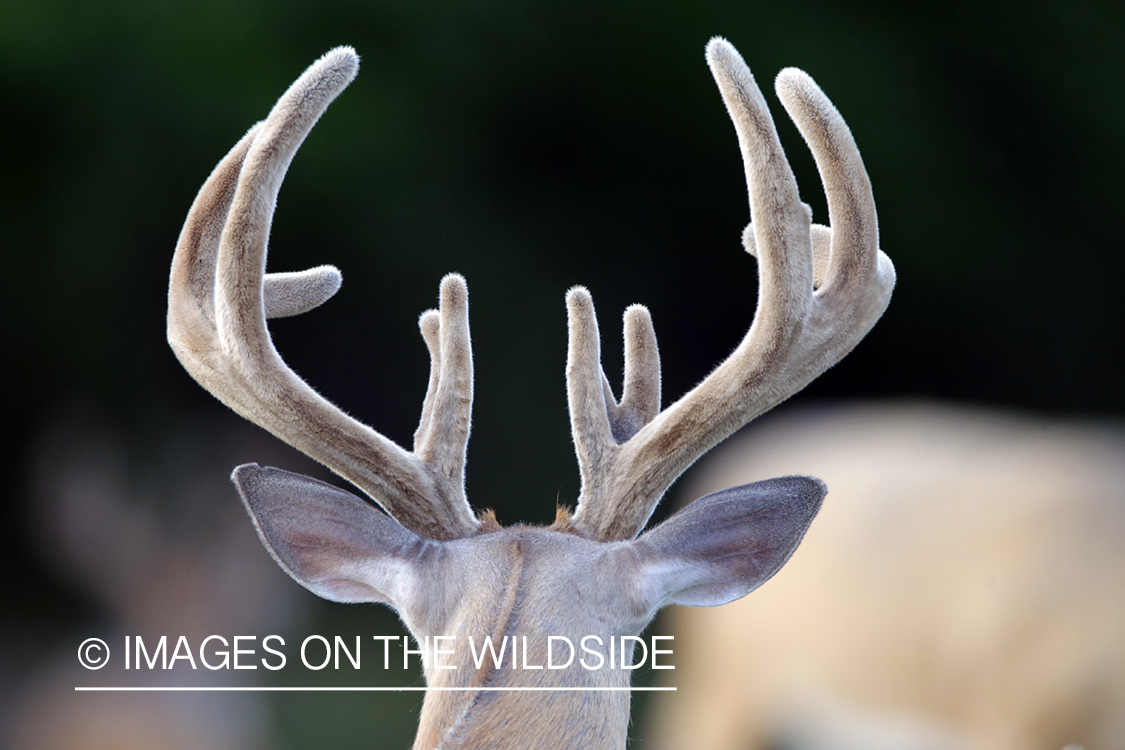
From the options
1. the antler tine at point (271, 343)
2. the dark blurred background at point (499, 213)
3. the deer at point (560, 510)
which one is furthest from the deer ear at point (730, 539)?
the dark blurred background at point (499, 213)

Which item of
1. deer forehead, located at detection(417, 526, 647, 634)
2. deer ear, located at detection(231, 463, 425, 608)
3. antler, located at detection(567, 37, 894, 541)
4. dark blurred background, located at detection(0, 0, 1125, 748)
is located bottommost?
deer forehead, located at detection(417, 526, 647, 634)

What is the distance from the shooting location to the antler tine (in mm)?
1131

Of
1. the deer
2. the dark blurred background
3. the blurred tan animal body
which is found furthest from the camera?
the dark blurred background

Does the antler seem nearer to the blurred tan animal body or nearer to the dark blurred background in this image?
the blurred tan animal body

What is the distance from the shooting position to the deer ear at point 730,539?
1.13 meters

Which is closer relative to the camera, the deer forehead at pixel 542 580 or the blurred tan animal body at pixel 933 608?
the deer forehead at pixel 542 580

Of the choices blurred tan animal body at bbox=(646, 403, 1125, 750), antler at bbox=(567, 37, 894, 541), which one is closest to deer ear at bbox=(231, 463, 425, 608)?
antler at bbox=(567, 37, 894, 541)

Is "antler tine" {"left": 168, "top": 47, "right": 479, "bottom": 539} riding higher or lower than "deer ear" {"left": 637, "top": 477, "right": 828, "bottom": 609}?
higher

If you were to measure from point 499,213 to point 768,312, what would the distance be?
10.7 ft

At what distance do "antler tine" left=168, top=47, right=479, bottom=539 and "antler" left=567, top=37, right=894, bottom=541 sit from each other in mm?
160

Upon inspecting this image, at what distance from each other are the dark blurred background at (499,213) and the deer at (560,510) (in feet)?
9.16

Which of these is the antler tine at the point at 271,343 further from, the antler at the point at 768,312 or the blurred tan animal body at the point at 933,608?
the blurred tan animal body at the point at 933,608

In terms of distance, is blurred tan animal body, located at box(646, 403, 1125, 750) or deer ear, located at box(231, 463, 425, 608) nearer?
deer ear, located at box(231, 463, 425, 608)

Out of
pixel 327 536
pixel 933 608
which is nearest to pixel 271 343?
pixel 327 536
